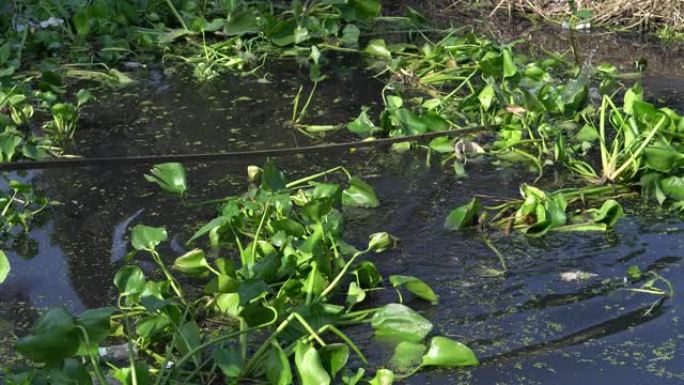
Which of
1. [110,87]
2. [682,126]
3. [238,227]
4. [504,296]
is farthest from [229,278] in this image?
[110,87]

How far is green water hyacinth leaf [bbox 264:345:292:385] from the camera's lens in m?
2.10

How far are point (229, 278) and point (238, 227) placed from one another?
45cm

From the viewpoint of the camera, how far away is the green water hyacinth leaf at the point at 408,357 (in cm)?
228

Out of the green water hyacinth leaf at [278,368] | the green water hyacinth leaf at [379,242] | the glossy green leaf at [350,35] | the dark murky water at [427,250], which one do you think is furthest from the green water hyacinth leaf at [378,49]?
the green water hyacinth leaf at [278,368]

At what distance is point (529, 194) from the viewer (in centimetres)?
298

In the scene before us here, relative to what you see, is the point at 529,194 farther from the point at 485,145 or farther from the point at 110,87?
the point at 110,87

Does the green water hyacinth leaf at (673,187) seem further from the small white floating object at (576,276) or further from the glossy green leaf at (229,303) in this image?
the glossy green leaf at (229,303)

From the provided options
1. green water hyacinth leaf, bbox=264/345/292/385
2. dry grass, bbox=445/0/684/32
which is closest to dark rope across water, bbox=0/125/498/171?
green water hyacinth leaf, bbox=264/345/292/385

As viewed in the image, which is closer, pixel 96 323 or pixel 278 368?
pixel 96 323

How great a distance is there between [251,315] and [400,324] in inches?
12.5

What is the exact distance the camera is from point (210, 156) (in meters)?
3.18

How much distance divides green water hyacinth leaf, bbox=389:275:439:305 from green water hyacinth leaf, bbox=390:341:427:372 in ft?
0.62

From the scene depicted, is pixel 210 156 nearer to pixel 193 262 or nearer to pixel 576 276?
pixel 193 262

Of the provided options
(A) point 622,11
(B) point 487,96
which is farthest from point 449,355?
(A) point 622,11
